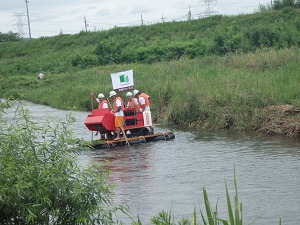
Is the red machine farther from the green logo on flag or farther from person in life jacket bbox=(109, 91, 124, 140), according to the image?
the green logo on flag

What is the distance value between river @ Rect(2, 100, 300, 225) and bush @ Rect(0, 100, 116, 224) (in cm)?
185

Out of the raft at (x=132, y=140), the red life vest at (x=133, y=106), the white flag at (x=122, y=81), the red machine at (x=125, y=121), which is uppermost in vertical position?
the white flag at (x=122, y=81)

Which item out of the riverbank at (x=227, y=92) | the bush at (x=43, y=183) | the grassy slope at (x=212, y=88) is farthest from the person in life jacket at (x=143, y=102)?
the bush at (x=43, y=183)

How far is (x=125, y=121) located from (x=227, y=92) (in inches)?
184

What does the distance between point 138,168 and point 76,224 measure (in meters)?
8.00

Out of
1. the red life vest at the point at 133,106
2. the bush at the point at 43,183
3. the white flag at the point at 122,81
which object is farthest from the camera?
the white flag at the point at 122,81

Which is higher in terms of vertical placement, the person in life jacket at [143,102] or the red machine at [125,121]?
the person in life jacket at [143,102]

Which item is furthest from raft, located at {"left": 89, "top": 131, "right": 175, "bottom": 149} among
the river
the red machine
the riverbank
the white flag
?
the white flag

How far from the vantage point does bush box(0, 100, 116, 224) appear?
26.1ft

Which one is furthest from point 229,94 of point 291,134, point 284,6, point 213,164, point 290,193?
point 284,6

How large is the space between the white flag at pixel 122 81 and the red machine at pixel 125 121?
97 cm

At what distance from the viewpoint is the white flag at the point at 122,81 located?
2072 centimetres

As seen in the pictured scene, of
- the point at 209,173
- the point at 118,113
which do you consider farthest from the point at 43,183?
the point at 118,113

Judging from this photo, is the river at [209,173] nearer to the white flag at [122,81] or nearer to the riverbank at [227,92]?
the riverbank at [227,92]
